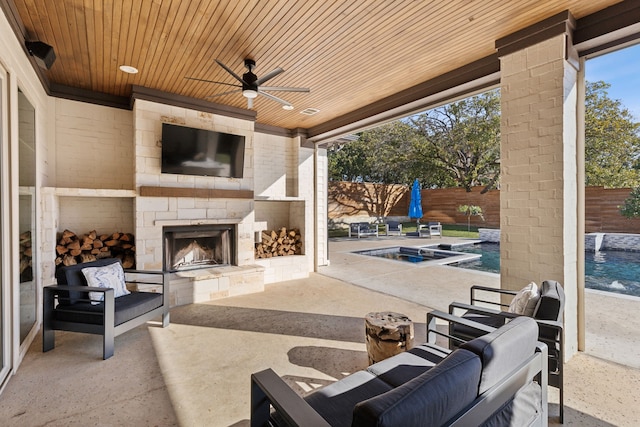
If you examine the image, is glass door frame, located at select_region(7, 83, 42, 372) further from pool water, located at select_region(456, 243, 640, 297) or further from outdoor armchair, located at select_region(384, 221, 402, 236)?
outdoor armchair, located at select_region(384, 221, 402, 236)

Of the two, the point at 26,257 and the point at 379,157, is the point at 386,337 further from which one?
the point at 379,157

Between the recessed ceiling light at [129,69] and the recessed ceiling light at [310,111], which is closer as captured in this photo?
the recessed ceiling light at [129,69]

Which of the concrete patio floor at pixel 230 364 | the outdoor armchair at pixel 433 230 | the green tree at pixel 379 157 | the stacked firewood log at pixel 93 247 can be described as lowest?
the concrete patio floor at pixel 230 364

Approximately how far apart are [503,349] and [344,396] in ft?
2.53

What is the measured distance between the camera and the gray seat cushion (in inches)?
54.1

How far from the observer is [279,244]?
6.09m

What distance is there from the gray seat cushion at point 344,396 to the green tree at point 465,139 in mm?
13219

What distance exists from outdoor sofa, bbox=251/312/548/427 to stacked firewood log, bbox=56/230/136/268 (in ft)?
12.7

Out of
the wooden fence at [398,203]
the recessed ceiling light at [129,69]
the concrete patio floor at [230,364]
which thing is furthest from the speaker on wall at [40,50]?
the wooden fence at [398,203]

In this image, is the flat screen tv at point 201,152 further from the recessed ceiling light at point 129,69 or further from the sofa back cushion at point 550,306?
the sofa back cushion at point 550,306

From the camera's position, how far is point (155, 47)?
3.18 meters

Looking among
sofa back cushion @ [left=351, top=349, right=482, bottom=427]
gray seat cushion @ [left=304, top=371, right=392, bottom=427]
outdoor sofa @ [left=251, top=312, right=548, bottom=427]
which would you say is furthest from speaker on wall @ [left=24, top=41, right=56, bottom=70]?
sofa back cushion @ [left=351, top=349, right=482, bottom=427]

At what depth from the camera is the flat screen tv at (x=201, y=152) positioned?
173 inches

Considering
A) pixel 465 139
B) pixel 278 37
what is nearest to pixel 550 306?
pixel 278 37
